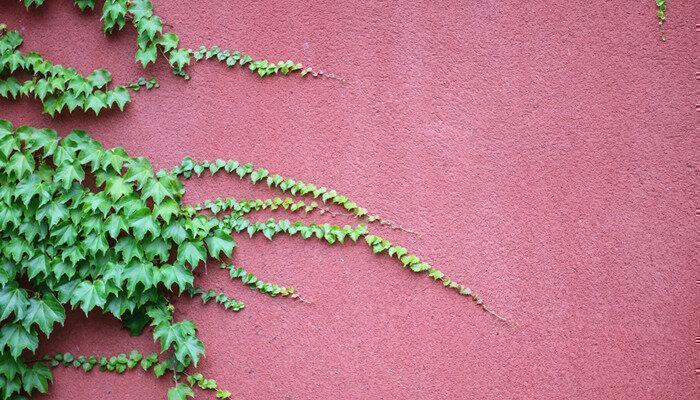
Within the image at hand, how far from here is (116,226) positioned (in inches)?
124

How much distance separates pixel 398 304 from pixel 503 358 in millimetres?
639

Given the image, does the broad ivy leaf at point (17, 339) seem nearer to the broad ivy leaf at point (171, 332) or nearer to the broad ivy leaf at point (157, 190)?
the broad ivy leaf at point (171, 332)

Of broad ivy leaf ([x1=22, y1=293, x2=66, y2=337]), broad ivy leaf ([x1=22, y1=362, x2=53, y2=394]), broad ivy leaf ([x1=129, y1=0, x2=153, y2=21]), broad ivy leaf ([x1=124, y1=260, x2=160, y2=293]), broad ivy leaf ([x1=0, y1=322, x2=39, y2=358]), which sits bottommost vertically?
broad ivy leaf ([x1=22, y1=362, x2=53, y2=394])

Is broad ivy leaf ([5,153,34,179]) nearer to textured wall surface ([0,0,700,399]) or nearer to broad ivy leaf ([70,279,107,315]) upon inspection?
textured wall surface ([0,0,700,399])

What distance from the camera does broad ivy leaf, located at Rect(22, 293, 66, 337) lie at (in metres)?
3.14

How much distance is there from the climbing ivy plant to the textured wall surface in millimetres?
81

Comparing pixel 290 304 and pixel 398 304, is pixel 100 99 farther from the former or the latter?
pixel 398 304

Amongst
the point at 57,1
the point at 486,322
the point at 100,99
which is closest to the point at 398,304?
the point at 486,322

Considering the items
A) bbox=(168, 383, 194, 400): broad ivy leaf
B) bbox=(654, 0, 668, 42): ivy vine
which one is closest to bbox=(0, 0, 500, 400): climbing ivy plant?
bbox=(168, 383, 194, 400): broad ivy leaf

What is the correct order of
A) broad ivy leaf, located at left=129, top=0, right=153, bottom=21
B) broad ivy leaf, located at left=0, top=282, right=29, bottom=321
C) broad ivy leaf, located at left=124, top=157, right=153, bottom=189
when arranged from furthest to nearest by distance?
broad ivy leaf, located at left=129, top=0, right=153, bottom=21 < broad ivy leaf, located at left=124, top=157, right=153, bottom=189 < broad ivy leaf, located at left=0, top=282, right=29, bottom=321

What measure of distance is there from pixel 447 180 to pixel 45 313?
2.32 metres

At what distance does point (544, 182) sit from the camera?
3.23m

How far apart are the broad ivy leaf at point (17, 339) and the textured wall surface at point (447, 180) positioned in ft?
0.68

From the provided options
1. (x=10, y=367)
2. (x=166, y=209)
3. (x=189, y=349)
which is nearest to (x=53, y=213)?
(x=166, y=209)
